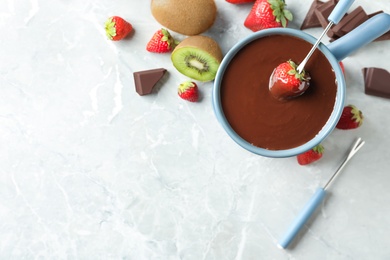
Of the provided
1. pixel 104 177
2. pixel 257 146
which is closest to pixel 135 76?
pixel 104 177

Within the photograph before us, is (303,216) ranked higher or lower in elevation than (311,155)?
lower

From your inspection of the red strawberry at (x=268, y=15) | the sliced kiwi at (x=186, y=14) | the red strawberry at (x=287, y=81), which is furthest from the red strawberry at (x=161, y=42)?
the red strawberry at (x=287, y=81)

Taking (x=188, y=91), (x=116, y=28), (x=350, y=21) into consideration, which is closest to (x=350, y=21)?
(x=350, y=21)

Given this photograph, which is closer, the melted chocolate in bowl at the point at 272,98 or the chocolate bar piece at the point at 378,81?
the melted chocolate in bowl at the point at 272,98

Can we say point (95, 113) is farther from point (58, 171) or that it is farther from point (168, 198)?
point (168, 198)

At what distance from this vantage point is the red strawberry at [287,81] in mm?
1138

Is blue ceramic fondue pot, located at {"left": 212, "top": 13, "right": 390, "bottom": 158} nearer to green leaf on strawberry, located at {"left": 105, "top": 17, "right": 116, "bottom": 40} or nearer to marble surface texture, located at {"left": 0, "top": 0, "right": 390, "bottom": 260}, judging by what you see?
marble surface texture, located at {"left": 0, "top": 0, "right": 390, "bottom": 260}

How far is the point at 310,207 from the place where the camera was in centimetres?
136

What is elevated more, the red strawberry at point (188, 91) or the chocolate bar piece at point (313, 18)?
the chocolate bar piece at point (313, 18)

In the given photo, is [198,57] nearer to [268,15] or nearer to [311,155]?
[268,15]

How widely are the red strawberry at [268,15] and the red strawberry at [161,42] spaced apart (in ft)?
0.63

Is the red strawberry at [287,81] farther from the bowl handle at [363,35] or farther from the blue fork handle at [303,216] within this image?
the blue fork handle at [303,216]

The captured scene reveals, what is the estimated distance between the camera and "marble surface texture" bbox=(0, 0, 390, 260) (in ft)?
4.51

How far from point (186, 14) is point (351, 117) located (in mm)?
455
